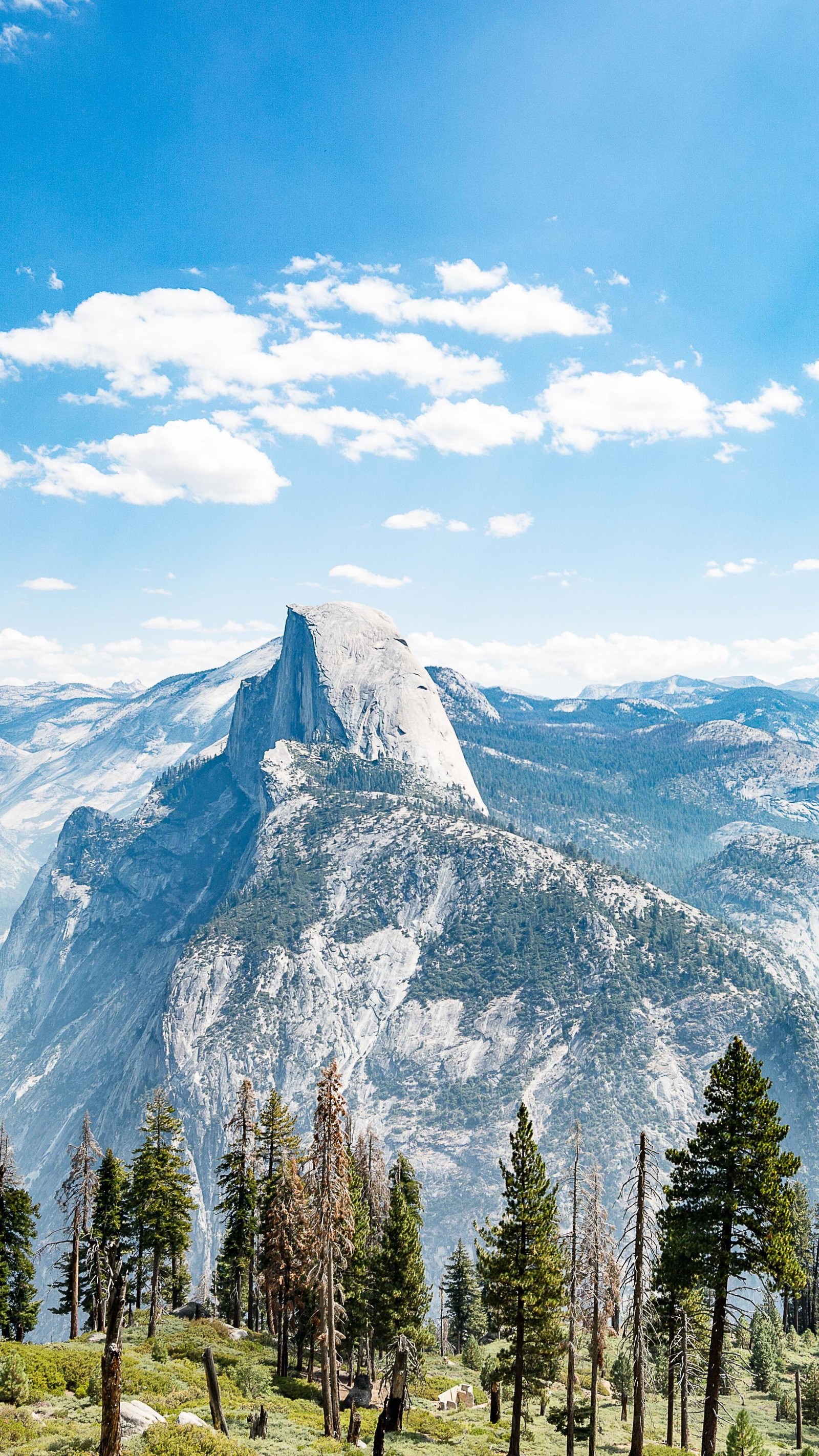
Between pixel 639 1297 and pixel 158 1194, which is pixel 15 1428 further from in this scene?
pixel 158 1194

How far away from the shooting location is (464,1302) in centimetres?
8550

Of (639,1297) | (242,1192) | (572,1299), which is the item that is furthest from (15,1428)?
(242,1192)

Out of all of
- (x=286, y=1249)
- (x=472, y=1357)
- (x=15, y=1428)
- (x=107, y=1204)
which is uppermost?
(x=15, y=1428)

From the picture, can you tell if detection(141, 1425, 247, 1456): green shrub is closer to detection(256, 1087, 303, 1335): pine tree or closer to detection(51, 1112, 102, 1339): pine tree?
detection(256, 1087, 303, 1335): pine tree

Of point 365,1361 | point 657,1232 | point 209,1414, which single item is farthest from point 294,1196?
point 365,1361

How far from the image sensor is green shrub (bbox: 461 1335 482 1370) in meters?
71.2

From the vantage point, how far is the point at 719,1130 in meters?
27.9

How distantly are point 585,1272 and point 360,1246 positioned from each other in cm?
2030

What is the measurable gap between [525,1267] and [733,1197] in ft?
38.5

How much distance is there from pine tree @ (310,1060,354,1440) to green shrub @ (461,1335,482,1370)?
42.0 metres

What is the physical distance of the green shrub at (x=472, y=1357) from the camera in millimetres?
71250

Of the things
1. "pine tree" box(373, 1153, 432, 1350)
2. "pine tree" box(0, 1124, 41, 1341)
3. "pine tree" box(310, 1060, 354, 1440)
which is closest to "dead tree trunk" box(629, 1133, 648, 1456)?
"pine tree" box(310, 1060, 354, 1440)

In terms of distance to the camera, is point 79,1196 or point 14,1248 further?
point 14,1248

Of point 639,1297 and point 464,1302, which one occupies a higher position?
point 639,1297
